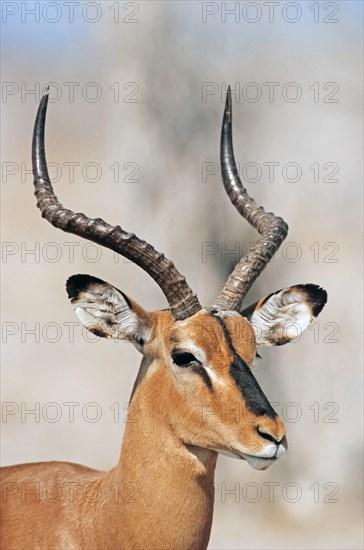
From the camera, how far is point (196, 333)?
6.04m

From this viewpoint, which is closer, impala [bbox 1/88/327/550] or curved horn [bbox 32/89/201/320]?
impala [bbox 1/88/327/550]

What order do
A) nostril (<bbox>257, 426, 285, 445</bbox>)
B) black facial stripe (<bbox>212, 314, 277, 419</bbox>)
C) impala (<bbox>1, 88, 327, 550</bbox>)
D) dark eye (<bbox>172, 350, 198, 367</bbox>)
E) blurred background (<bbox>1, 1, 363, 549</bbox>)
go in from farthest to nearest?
blurred background (<bbox>1, 1, 363, 549</bbox>) → dark eye (<bbox>172, 350, 198, 367</bbox>) → impala (<bbox>1, 88, 327, 550</bbox>) → black facial stripe (<bbox>212, 314, 277, 419</bbox>) → nostril (<bbox>257, 426, 285, 445</bbox>)

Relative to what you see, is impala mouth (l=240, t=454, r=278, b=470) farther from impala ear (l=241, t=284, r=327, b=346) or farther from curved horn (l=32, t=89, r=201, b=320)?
impala ear (l=241, t=284, r=327, b=346)

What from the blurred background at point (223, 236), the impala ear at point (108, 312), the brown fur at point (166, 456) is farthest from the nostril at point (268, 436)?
the blurred background at point (223, 236)

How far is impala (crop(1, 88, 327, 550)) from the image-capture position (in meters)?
5.87

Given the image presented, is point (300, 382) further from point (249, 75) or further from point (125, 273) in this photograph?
point (249, 75)

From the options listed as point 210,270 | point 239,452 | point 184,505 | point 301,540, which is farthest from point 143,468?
point 210,270

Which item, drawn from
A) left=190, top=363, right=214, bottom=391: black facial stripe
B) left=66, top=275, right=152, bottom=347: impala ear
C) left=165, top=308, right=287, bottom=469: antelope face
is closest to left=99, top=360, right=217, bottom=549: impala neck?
left=165, top=308, right=287, bottom=469: antelope face

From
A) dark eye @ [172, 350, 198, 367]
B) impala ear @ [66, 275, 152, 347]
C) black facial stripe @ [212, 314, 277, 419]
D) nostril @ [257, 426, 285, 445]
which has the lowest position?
nostril @ [257, 426, 285, 445]

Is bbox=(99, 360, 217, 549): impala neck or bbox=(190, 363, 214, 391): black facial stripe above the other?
bbox=(190, 363, 214, 391): black facial stripe

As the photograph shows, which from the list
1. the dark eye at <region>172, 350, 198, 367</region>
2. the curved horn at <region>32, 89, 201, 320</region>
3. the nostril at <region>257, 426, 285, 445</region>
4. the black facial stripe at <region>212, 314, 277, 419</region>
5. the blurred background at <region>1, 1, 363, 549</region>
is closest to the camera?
the nostril at <region>257, 426, 285, 445</region>

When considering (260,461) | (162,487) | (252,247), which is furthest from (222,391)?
(252,247)

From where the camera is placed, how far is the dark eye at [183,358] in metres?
6.01

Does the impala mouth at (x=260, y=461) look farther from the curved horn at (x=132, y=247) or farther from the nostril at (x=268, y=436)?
the curved horn at (x=132, y=247)
